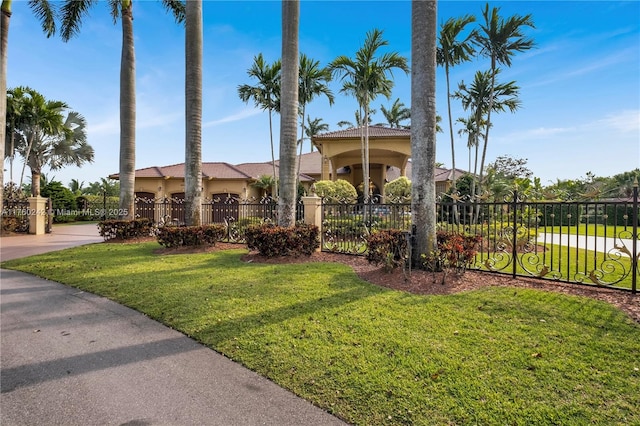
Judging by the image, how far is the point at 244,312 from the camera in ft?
16.7

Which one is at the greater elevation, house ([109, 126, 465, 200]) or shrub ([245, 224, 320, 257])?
house ([109, 126, 465, 200])

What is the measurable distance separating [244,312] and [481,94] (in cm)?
1884

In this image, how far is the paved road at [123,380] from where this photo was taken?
9.39 feet

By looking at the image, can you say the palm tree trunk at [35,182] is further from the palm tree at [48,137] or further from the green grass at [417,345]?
the green grass at [417,345]

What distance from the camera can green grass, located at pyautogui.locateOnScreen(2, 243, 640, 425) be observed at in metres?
2.88

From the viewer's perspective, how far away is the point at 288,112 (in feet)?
31.3

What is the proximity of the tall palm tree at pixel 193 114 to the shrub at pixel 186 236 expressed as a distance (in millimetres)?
571

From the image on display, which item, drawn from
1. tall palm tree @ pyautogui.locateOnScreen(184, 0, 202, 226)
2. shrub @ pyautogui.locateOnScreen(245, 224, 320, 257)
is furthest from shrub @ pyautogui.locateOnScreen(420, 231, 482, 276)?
tall palm tree @ pyautogui.locateOnScreen(184, 0, 202, 226)

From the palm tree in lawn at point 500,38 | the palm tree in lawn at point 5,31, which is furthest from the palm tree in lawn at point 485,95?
the palm tree in lawn at point 5,31

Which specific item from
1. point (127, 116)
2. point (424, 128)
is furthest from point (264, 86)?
point (424, 128)

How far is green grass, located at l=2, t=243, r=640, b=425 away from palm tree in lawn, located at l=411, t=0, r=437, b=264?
162 cm

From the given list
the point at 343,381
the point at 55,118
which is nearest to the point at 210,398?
the point at 343,381

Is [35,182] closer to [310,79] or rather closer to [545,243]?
[310,79]

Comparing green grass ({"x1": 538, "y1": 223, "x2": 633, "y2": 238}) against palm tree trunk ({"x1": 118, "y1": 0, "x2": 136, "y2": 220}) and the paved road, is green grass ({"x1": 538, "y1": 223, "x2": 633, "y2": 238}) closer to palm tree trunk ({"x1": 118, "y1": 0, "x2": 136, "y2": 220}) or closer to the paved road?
the paved road
